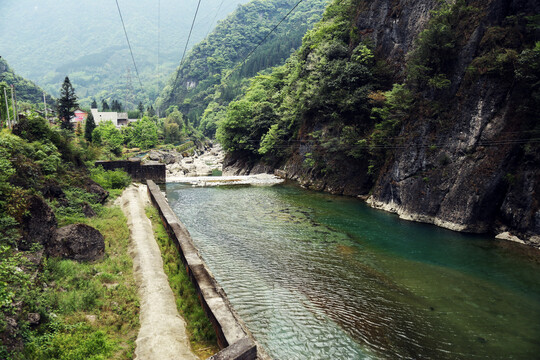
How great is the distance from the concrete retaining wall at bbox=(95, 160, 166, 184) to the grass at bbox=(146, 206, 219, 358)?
20149mm

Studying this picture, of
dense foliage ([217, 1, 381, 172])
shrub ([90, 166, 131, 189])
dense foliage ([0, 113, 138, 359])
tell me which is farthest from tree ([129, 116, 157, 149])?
dense foliage ([0, 113, 138, 359])

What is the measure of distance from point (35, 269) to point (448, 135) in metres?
20.1

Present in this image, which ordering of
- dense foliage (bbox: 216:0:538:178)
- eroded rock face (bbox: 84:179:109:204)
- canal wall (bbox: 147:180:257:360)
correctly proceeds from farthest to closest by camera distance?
dense foliage (bbox: 216:0:538:178) → eroded rock face (bbox: 84:179:109:204) → canal wall (bbox: 147:180:257:360)

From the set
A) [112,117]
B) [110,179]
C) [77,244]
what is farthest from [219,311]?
[112,117]

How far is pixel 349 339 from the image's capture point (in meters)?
8.17

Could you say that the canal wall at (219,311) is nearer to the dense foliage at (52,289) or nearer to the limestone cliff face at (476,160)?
the dense foliage at (52,289)

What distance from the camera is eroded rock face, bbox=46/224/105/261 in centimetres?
877

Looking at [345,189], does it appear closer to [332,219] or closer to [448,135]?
[332,219]

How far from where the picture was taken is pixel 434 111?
1934 centimetres

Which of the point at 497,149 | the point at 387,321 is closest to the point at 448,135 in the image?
the point at 497,149

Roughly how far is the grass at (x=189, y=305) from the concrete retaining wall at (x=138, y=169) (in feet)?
66.1

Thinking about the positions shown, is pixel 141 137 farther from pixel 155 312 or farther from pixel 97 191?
pixel 155 312

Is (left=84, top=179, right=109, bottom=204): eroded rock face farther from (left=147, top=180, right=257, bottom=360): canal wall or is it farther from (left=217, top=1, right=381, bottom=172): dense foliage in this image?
(left=217, top=1, right=381, bottom=172): dense foliage

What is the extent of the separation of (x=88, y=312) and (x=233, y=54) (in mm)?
153179
